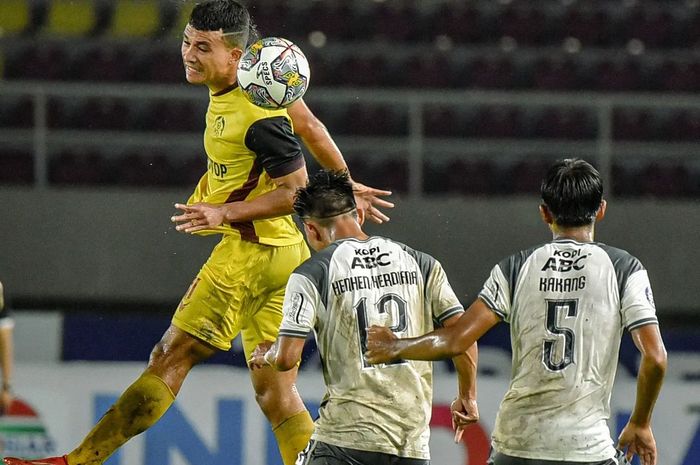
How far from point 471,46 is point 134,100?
3559 mm

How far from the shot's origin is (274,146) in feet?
17.1

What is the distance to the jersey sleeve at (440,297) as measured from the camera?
438 centimetres

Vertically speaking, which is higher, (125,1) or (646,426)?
(125,1)

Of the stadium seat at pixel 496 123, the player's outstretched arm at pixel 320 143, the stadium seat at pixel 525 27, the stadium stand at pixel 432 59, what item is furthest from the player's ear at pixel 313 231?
the stadium seat at pixel 525 27

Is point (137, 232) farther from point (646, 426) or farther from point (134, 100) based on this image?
point (646, 426)

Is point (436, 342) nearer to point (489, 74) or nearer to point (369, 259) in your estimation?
point (369, 259)

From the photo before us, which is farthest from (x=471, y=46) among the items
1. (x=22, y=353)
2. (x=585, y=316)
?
(x=585, y=316)

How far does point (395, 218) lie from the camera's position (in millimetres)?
9711

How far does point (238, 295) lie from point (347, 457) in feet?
4.11

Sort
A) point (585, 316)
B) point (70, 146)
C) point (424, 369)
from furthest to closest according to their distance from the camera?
point (70, 146), point (424, 369), point (585, 316)

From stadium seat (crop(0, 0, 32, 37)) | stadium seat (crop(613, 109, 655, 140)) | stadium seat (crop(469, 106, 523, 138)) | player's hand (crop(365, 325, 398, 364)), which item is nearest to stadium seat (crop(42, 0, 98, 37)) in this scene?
stadium seat (crop(0, 0, 32, 37))

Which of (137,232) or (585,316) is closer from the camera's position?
(585,316)

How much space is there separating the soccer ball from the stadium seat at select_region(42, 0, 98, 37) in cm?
825

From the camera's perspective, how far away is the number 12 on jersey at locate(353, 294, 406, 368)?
13.9 feet
